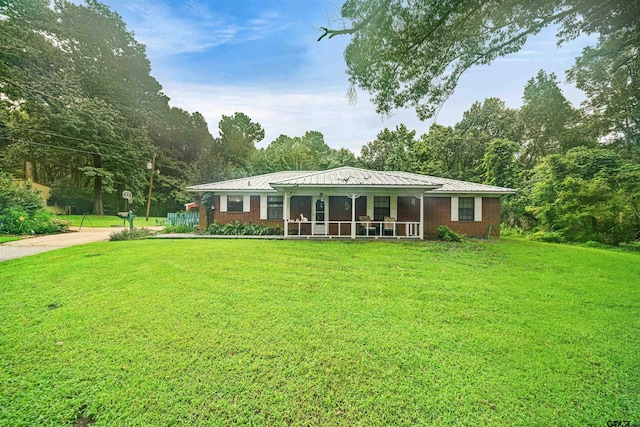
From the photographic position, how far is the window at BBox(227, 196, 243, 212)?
13.9 m

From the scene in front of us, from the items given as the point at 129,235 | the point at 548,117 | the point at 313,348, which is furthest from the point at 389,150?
the point at 313,348

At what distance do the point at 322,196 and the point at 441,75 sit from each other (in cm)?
827

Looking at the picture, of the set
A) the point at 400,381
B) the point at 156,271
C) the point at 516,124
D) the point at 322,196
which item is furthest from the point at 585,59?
the point at 516,124

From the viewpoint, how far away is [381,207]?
43.4 ft

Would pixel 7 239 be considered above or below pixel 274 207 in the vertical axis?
below

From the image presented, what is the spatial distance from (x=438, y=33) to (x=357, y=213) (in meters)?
9.18

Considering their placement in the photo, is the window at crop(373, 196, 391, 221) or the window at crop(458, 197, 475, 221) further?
the window at crop(458, 197, 475, 221)

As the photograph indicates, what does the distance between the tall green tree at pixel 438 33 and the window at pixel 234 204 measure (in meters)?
9.93

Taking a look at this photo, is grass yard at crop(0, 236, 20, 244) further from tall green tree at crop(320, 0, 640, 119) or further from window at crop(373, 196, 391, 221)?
window at crop(373, 196, 391, 221)

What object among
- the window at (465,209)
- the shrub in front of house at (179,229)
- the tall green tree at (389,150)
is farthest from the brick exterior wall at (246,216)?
the tall green tree at (389,150)

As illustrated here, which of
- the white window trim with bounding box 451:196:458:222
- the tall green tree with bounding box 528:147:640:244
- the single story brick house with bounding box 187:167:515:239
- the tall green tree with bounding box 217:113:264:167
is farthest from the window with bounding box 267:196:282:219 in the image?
the tall green tree with bounding box 217:113:264:167

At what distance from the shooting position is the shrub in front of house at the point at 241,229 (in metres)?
12.9

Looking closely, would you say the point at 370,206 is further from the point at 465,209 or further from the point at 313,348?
the point at 313,348

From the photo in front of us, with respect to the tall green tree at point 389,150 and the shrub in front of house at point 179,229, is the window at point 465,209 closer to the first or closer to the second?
the tall green tree at point 389,150
